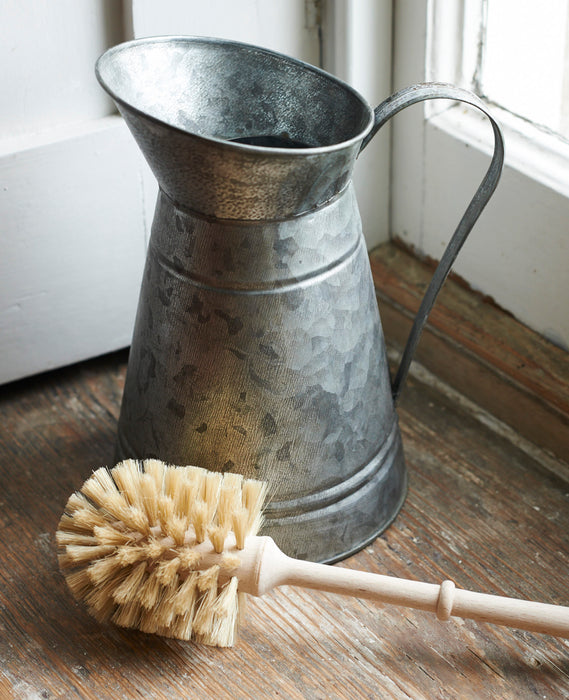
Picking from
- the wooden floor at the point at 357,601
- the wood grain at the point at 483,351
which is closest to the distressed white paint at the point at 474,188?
the wood grain at the point at 483,351

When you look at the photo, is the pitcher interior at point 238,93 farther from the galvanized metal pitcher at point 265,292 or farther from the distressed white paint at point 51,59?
the distressed white paint at point 51,59

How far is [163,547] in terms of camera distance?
63 cm

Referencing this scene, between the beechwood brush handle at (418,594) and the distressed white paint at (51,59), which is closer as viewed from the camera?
the beechwood brush handle at (418,594)

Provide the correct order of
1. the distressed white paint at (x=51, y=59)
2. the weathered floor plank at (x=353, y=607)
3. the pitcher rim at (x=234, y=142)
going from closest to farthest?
1. the pitcher rim at (x=234, y=142)
2. the weathered floor plank at (x=353, y=607)
3. the distressed white paint at (x=51, y=59)

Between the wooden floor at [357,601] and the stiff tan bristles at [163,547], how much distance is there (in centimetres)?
3

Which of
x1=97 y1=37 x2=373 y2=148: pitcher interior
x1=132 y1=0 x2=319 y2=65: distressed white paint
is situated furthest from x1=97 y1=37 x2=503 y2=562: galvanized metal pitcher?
x1=132 y1=0 x2=319 y2=65: distressed white paint

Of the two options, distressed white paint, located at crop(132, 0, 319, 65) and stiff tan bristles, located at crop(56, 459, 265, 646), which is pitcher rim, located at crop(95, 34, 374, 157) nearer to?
distressed white paint, located at crop(132, 0, 319, 65)

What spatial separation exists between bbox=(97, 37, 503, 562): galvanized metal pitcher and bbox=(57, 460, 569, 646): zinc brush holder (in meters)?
0.05

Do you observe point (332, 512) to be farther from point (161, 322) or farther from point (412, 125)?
point (412, 125)

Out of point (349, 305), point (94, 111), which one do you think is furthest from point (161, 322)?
point (94, 111)

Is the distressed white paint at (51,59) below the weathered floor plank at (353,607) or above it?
above

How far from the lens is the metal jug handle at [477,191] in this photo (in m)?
0.63

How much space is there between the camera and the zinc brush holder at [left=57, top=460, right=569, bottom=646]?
2.06ft

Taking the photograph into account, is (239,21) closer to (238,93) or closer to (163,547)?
(238,93)
